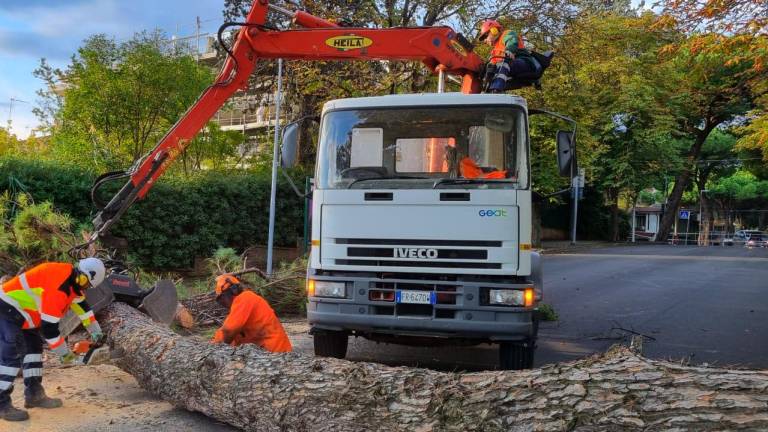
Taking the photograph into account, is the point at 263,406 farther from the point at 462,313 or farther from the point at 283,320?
the point at 283,320

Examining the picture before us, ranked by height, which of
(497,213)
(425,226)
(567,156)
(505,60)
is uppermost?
(505,60)

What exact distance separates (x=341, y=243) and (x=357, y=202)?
1.28 feet

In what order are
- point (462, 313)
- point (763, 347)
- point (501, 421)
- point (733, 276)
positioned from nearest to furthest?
point (501, 421) < point (462, 313) < point (763, 347) < point (733, 276)

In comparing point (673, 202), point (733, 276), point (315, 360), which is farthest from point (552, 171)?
point (673, 202)

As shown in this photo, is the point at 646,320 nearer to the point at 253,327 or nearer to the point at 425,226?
the point at 425,226

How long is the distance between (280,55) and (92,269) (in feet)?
11.6

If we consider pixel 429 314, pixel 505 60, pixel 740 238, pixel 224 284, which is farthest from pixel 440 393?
pixel 740 238

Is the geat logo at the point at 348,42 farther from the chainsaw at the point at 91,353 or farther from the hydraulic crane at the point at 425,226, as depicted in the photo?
the chainsaw at the point at 91,353

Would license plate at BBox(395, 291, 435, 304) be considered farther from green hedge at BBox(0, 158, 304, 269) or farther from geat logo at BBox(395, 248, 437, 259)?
green hedge at BBox(0, 158, 304, 269)

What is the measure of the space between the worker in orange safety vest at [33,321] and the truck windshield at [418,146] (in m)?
2.30

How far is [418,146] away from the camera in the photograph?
19.6 ft

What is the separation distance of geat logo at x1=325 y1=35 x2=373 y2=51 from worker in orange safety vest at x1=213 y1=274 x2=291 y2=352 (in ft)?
10.6

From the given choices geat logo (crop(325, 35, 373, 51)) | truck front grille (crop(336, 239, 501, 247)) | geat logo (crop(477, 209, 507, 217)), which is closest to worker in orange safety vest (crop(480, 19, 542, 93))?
geat logo (crop(325, 35, 373, 51))

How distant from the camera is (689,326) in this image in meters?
9.16
